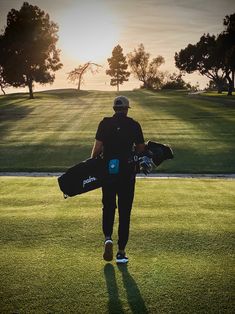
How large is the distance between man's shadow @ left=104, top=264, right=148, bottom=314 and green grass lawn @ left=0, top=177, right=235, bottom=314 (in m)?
0.01

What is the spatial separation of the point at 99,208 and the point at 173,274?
442 cm

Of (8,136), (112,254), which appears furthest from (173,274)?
(8,136)

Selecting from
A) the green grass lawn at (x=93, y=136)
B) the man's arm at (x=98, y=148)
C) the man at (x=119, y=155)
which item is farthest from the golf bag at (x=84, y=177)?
the green grass lawn at (x=93, y=136)

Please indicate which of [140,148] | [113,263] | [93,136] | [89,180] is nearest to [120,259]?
[113,263]

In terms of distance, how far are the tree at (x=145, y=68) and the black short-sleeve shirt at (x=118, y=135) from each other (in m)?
111

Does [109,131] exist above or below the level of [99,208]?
above

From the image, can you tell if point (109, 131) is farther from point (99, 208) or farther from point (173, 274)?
point (99, 208)

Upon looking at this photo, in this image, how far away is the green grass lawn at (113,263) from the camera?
203 inches

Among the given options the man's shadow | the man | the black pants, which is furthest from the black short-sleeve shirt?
the man's shadow

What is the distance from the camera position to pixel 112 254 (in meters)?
6.49

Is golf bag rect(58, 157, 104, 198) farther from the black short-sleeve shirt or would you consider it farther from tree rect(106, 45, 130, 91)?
tree rect(106, 45, 130, 91)

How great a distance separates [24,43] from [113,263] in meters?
66.7

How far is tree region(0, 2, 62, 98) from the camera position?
6775 centimetres

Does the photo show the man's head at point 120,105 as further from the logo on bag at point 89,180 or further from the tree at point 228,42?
the tree at point 228,42
